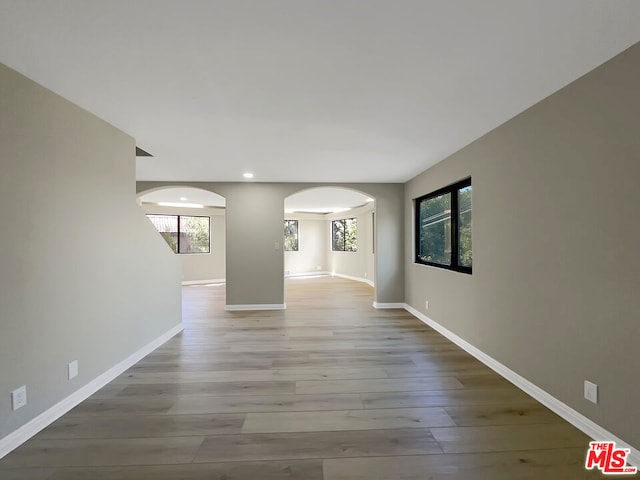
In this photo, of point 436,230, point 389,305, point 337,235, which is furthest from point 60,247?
point 337,235

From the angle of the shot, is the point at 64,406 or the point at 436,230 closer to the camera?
the point at 64,406

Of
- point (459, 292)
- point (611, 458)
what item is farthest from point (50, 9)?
point (459, 292)

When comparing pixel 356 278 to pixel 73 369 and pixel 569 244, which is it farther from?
pixel 73 369

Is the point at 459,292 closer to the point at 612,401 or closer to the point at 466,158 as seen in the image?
the point at 466,158

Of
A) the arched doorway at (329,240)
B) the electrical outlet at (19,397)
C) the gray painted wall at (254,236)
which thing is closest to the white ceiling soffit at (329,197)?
the arched doorway at (329,240)

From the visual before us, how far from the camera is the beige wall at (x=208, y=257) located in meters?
9.33

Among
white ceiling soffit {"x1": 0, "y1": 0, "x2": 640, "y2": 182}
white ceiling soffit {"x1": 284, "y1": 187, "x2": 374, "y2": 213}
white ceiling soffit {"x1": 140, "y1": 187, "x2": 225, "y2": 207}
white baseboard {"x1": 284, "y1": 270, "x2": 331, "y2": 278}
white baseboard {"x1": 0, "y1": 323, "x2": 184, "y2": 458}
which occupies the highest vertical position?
white ceiling soffit {"x1": 140, "y1": 187, "x2": 225, "y2": 207}

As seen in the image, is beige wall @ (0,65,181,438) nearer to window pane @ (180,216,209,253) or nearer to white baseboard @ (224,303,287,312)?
white baseboard @ (224,303,287,312)

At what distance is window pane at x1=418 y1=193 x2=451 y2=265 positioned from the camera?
427cm

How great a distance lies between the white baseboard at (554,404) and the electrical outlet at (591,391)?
0.14 m

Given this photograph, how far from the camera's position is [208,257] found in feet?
31.8

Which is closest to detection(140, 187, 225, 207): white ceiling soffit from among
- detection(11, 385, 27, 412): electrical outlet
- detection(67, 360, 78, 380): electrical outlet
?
detection(67, 360, 78, 380): electrical outlet

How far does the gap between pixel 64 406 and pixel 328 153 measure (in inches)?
133

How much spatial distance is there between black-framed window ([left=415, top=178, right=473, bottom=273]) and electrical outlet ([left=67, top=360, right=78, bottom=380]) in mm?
3857
